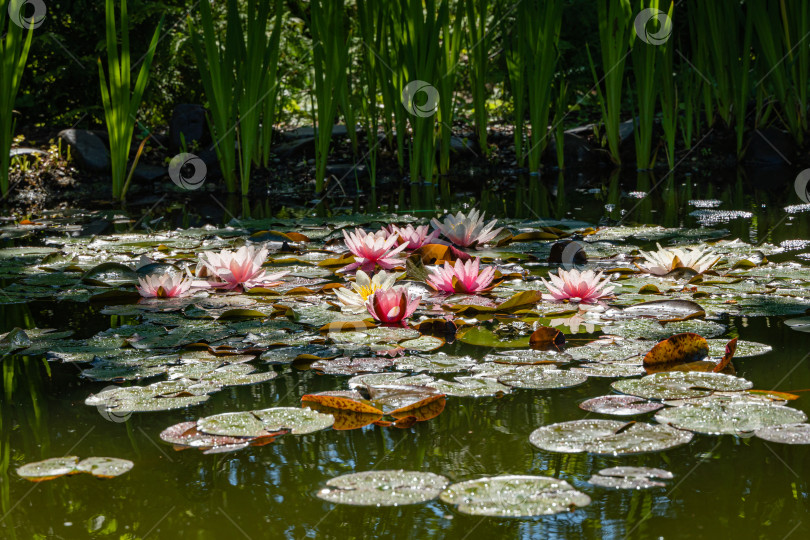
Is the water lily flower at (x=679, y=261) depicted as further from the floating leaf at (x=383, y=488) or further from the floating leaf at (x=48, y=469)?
the floating leaf at (x=48, y=469)

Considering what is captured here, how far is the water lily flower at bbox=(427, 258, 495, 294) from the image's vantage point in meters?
1.87

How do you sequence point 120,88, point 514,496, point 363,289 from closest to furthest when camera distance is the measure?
point 514,496 → point 363,289 → point 120,88

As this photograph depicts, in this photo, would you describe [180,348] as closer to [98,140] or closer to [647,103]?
[647,103]

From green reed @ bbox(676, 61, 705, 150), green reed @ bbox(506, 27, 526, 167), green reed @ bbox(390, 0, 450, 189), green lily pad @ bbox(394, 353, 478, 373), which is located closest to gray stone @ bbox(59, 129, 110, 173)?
green reed @ bbox(390, 0, 450, 189)

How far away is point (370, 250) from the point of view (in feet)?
7.09

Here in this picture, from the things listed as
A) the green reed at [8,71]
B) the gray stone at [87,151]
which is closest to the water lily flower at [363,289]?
the green reed at [8,71]

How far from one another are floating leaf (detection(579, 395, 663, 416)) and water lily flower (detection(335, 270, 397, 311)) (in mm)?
664

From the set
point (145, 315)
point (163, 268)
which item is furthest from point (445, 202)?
point (145, 315)

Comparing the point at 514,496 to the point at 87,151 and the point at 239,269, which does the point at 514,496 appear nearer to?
the point at 239,269

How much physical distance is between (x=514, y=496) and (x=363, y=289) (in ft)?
3.03

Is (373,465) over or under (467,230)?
under

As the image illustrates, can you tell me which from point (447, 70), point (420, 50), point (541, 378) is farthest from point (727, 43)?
point (541, 378)

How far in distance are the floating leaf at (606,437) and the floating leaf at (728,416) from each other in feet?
0.11

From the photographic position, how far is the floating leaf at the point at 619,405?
1.11 m
